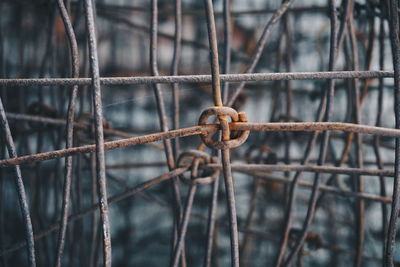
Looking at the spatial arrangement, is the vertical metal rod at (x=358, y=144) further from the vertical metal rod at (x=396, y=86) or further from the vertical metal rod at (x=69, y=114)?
the vertical metal rod at (x=69, y=114)

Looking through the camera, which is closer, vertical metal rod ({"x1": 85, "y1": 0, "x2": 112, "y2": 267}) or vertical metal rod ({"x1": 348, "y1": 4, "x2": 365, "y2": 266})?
vertical metal rod ({"x1": 85, "y1": 0, "x2": 112, "y2": 267})

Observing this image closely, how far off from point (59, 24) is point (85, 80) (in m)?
0.65

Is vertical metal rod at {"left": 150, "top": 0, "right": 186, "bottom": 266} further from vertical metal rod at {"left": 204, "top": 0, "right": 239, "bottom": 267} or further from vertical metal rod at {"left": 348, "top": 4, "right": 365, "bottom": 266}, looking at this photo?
vertical metal rod at {"left": 348, "top": 4, "right": 365, "bottom": 266}

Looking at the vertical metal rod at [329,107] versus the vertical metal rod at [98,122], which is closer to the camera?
the vertical metal rod at [98,122]

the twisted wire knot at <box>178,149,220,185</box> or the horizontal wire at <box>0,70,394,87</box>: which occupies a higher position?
the horizontal wire at <box>0,70,394,87</box>

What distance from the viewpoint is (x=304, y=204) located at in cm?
99

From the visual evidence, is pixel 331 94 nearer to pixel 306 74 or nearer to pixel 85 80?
pixel 306 74

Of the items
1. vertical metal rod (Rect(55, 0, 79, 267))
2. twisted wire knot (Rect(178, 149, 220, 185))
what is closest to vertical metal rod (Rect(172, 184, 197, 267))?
twisted wire knot (Rect(178, 149, 220, 185))

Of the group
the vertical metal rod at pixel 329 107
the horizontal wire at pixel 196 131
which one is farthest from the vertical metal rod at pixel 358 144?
the horizontal wire at pixel 196 131

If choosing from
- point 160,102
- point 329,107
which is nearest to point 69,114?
point 160,102

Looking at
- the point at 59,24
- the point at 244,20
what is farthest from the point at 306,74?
the point at 59,24

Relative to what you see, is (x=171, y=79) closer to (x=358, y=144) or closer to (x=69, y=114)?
(x=69, y=114)

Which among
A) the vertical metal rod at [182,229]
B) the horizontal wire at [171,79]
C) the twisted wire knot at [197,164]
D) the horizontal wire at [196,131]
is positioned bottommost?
the vertical metal rod at [182,229]

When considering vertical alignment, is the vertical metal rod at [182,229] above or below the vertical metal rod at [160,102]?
below
